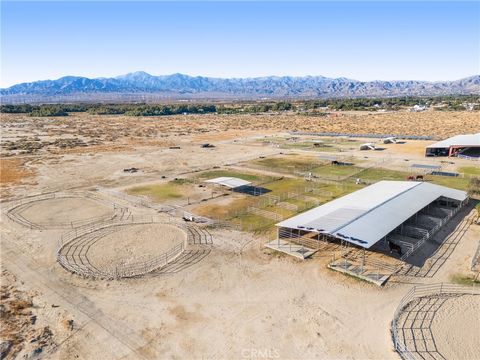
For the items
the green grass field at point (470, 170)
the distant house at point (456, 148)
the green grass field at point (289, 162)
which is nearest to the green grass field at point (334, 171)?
the green grass field at point (289, 162)

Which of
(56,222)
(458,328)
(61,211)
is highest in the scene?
(61,211)

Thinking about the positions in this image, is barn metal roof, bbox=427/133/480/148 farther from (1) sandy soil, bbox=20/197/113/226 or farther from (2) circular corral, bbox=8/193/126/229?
(1) sandy soil, bbox=20/197/113/226

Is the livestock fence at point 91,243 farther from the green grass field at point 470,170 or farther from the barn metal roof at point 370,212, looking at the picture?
the green grass field at point 470,170

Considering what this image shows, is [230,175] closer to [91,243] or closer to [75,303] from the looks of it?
[91,243]

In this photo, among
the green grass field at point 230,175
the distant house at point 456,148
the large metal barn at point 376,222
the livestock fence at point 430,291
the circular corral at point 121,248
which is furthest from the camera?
the distant house at point 456,148

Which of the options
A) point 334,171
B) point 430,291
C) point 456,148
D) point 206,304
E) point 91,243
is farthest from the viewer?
point 456,148

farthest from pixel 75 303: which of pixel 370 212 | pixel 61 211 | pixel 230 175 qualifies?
pixel 230 175

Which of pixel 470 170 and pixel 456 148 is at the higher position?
pixel 456 148
